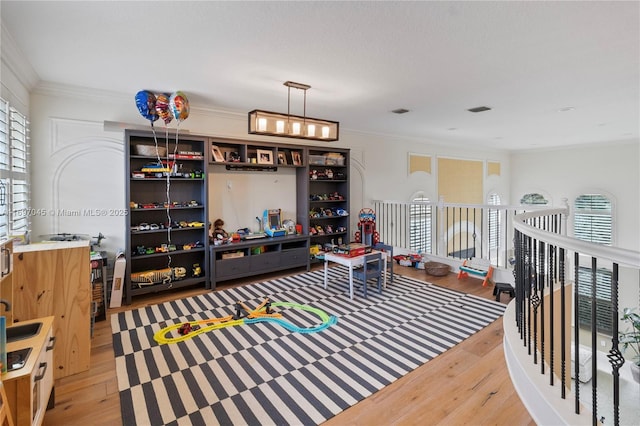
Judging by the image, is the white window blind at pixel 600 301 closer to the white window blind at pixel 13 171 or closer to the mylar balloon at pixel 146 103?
the mylar balloon at pixel 146 103

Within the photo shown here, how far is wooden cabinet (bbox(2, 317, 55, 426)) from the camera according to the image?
152cm

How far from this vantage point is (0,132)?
2.72m

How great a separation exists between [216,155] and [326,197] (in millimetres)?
2175

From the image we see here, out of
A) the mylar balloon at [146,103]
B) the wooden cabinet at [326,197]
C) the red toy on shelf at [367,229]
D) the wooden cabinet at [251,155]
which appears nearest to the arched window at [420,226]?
the red toy on shelf at [367,229]

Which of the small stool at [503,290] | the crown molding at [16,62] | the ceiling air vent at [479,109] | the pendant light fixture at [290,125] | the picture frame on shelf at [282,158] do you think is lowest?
the small stool at [503,290]

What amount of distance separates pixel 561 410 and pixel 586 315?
7.77 meters

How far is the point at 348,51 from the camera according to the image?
2.85m

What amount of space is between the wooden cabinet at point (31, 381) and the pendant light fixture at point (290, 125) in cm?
255

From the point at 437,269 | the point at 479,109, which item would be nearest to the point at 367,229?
the point at 437,269

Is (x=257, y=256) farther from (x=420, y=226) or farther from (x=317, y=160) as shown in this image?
(x=420, y=226)

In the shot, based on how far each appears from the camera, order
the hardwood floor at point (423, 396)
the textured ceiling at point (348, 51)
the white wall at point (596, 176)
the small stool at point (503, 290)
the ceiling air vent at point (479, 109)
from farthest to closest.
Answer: the white wall at point (596, 176) → the ceiling air vent at point (479, 109) → the small stool at point (503, 290) → the textured ceiling at point (348, 51) → the hardwood floor at point (423, 396)

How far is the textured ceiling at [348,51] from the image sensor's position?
7.27 feet

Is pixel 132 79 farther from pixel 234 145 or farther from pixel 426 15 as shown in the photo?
pixel 426 15

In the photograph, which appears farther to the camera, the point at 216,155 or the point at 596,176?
the point at 596,176
